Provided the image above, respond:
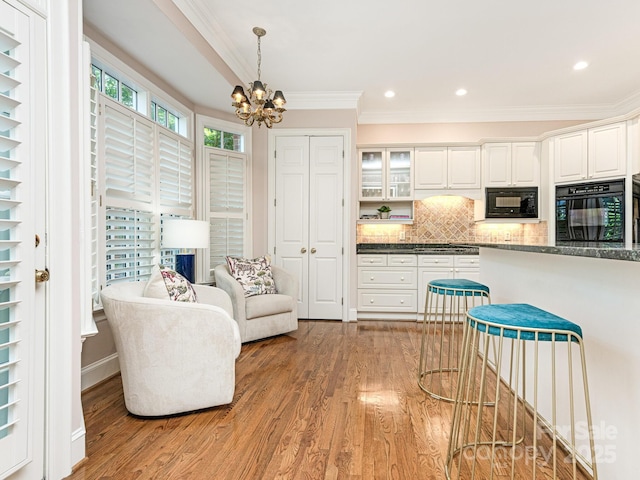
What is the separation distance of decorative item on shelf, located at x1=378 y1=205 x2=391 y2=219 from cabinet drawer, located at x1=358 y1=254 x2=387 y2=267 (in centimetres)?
76

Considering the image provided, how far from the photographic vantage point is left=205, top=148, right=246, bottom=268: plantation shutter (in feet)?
14.7

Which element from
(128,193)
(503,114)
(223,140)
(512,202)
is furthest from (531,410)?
(503,114)

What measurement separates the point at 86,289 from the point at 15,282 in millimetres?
382

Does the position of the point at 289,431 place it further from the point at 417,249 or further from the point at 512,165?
the point at 512,165

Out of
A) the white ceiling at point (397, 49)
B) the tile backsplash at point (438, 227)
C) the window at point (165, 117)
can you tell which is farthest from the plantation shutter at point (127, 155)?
the tile backsplash at point (438, 227)

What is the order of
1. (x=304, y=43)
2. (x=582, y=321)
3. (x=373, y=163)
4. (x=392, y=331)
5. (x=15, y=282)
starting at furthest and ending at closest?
(x=373, y=163) < (x=392, y=331) < (x=304, y=43) < (x=582, y=321) < (x=15, y=282)

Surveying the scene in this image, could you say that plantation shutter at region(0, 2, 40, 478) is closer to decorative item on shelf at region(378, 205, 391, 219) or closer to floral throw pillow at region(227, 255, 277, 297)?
floral throw pillow at region(227, 255, 277, 297)

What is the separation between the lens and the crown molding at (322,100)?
4707mm

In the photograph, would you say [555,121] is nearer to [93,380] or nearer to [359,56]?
[359,56]

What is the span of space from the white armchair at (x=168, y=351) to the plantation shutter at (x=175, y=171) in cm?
168

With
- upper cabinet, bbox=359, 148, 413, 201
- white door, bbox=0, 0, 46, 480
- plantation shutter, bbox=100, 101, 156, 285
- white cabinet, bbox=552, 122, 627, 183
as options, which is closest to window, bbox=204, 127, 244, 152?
plantation shutter, bbox=100, 101, 156, 285

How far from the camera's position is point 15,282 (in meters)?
1.46

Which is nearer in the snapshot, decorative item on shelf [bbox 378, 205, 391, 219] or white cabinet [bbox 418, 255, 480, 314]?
white cabinet [bbox 418, 255, 480, 314]

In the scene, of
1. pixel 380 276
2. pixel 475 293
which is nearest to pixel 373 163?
pixel 380 276
